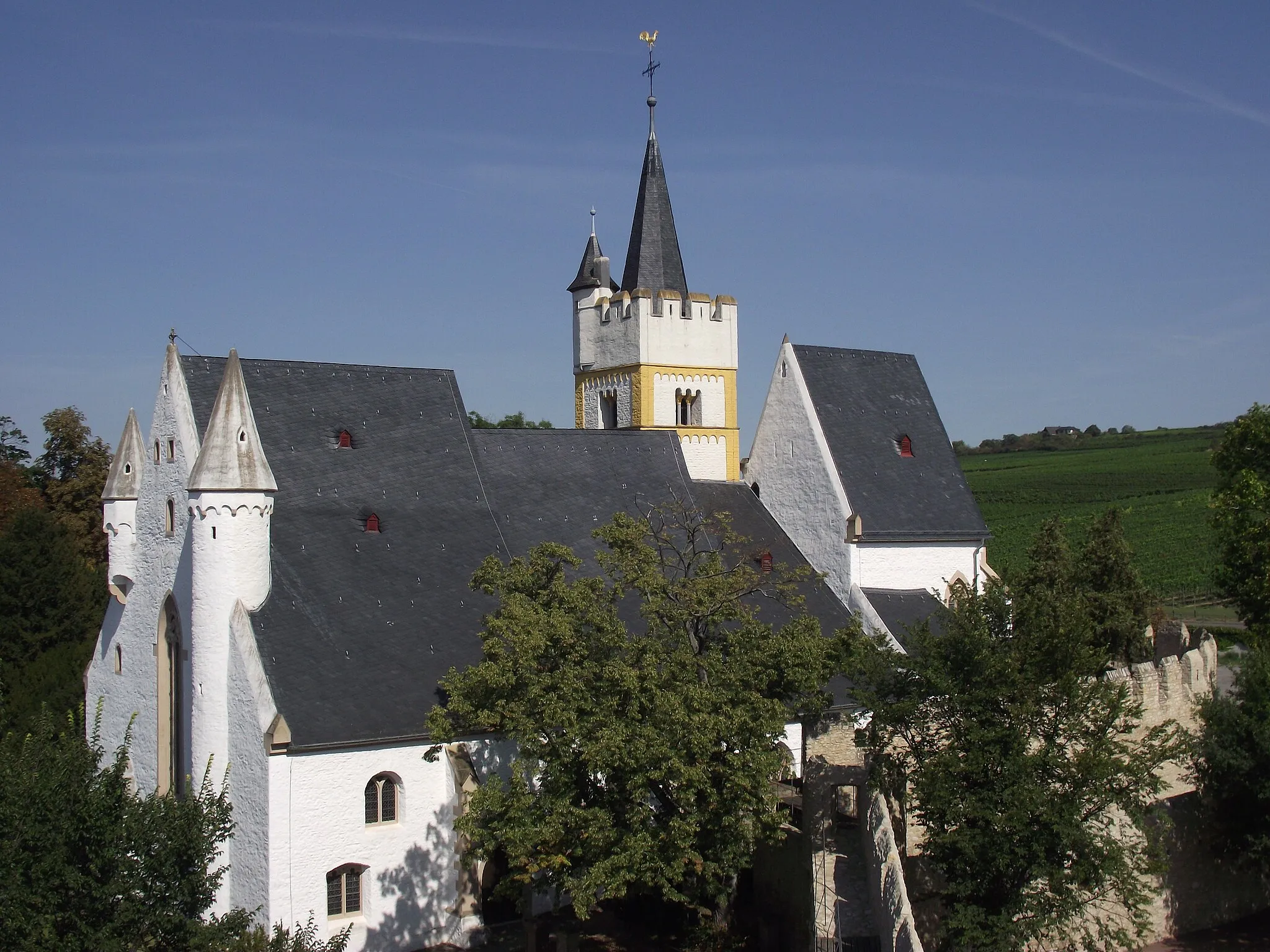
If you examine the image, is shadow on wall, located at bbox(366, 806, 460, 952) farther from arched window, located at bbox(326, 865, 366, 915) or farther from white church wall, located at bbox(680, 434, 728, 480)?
white church wall, located at bbox(680, 434, 728, 480)

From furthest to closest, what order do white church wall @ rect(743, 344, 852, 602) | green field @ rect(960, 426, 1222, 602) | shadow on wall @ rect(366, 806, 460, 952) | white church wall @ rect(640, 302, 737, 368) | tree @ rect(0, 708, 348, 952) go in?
green field @ rect(960, 426, 1222, 602) < white church wall @ rect(640, 302, 737, 368) < white church wall @ rect(743, 344, 852, 602) < shadow on wall @ rect(366, 806, 460, 952) < tree @ rect(0, 708, 348, 952)

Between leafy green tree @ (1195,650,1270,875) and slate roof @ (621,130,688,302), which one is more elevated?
slate roof @ (621,130,688,302)

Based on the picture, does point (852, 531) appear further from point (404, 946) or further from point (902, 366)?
point (404, 946)

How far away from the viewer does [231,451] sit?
23031 millimetres

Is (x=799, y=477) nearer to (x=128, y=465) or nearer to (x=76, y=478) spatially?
(x=128, y=465)

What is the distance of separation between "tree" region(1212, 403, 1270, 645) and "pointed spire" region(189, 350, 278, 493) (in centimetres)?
2873

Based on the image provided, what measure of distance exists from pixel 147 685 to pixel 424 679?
20.6ft

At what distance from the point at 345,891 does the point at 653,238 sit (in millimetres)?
18569

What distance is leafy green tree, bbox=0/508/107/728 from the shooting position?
36750 mm

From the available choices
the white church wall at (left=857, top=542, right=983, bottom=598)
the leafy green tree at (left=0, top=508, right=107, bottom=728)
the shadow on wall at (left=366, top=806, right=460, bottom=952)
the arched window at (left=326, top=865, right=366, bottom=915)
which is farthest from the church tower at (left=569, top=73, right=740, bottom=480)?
the leafy green tree at (left=0, top=508, right=107, bottom=728)

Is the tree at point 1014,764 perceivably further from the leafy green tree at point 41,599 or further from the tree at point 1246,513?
the leafy green tree at point 41,599

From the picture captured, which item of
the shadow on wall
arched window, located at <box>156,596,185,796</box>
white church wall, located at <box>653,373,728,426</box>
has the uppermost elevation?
white church wall, located at <box>653,373,728,426</box>

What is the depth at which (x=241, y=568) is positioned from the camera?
22.9 m

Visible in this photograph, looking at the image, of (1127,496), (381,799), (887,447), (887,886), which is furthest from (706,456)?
(1127,496)
